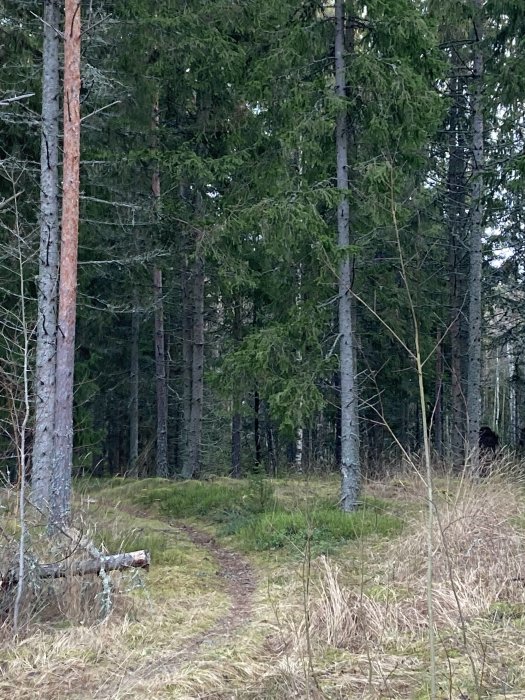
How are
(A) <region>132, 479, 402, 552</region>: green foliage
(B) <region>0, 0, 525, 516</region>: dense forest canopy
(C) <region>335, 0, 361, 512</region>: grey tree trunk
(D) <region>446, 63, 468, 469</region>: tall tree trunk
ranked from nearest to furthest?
(A) <region>132, 479, 402, 552</region>: green foliage → (B) <region>0, 0, 525, 516</region>: dense forest canopy → (C) <region>335, 0, 361, 512</region>: grey tree trunk → (D) <region>446, 63, 468, 469</region>: tall tree trunk

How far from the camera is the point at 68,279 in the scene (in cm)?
782

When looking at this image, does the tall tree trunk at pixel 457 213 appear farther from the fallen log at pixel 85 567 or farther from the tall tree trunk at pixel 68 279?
the fallen log at pixel 85 567

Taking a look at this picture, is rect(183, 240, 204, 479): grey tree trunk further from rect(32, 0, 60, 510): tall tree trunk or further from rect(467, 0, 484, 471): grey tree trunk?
rect(467, 0, 484, 471): grey tree trunk

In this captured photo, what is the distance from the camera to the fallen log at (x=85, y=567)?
17.1 ft

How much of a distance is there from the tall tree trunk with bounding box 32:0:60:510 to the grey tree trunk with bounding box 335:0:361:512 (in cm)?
389

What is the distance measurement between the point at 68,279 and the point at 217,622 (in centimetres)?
441

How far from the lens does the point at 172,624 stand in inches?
216

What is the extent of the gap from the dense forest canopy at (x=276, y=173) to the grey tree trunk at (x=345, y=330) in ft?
0.10

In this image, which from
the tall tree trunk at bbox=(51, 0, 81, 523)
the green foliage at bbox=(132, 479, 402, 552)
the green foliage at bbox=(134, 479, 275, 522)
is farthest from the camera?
the green foliage at bbox=(134, 479, 275, 522)

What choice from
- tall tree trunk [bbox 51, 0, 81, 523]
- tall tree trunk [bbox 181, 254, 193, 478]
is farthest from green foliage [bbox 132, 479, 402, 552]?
tall tree trunk [bbox 51, 0, 81, 523]

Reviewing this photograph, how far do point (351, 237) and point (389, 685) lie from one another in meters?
7.38

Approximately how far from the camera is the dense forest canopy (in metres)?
8.73

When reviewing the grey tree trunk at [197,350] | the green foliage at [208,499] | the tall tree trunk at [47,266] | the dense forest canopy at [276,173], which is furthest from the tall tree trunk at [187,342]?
the tall tree trunk at [47,266]

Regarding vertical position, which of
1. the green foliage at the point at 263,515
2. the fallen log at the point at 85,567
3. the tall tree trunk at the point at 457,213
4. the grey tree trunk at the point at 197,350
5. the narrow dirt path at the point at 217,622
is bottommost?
the narrow dirt path at the point at 217,622
